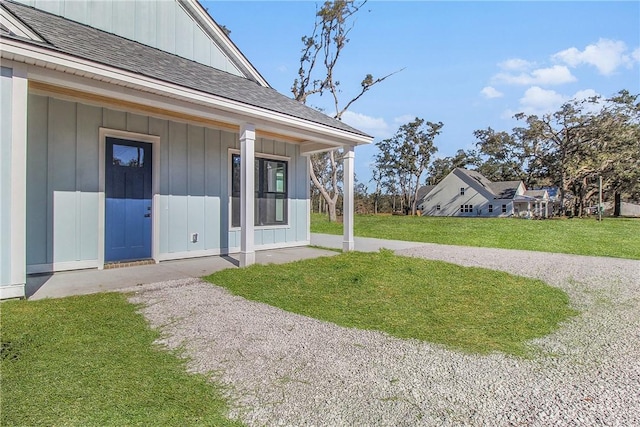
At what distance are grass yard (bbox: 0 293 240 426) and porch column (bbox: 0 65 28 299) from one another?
48 centimetres

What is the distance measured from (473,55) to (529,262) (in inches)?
264

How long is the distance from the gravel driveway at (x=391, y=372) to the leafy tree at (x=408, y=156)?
34.3 meters

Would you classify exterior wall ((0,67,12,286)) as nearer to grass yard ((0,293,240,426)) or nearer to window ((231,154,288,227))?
grass yard ((0,293,240,426))

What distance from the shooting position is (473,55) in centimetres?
1030

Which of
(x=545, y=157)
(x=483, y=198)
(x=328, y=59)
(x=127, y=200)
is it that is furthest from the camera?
(x=483, y=198)

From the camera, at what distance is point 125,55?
5.04 m

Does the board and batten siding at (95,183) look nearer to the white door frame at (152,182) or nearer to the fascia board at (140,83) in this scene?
the white door frame at (152,182)

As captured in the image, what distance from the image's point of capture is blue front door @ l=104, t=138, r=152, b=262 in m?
5.70

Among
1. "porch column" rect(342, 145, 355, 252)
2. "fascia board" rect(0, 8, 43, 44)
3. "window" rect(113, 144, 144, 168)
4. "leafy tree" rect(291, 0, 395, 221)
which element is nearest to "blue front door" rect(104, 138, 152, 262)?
"window" rect(113, 144, 144, 168)

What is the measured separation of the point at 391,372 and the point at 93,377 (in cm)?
199

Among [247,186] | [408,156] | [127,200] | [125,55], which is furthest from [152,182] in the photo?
[408,156]

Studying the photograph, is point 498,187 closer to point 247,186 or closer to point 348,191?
point 348,191

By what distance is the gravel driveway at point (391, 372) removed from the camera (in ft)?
6.07

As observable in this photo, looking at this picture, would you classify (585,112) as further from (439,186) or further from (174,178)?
(174,178)
